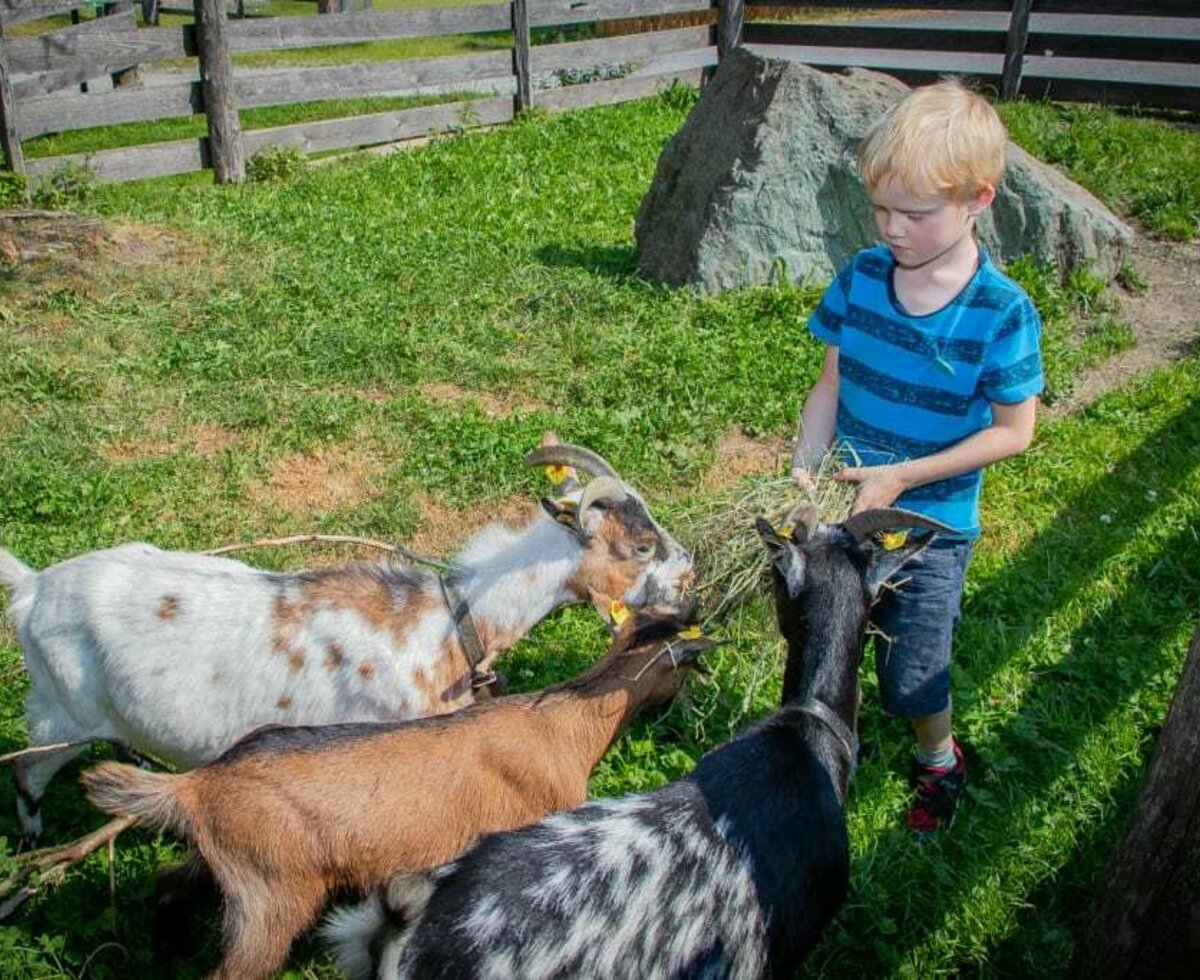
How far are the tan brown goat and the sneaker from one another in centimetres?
141

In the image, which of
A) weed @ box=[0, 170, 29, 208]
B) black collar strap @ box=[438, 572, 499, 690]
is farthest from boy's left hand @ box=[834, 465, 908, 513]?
weed @ box=[0, 170, 29, 208]

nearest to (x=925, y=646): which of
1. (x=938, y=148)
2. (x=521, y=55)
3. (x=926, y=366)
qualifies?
(x=926, y=366)

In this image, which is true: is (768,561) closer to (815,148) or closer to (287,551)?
(287,551)

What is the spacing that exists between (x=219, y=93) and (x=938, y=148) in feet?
32.7

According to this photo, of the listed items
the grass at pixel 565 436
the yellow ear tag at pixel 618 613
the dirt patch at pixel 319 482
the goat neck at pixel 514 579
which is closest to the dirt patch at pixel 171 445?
the grass at pixel 565 436

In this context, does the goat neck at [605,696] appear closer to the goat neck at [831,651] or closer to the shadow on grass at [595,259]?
the goat neck at [831,651]

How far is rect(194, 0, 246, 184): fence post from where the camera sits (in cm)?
1114

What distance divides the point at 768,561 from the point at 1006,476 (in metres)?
2.92

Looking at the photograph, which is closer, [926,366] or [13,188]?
[926,366]

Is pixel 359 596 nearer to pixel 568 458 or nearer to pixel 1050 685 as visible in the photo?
pixel 568 458

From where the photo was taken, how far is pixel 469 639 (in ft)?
13.6

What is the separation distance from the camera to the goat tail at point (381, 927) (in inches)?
109

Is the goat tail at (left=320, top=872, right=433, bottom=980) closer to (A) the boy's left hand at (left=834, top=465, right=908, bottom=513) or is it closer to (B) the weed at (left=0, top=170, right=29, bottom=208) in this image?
(A) the boy's left hand at (left=834, top=465, right=908, bottom=513)

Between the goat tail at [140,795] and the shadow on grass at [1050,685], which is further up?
the goat tail at [140,795]
